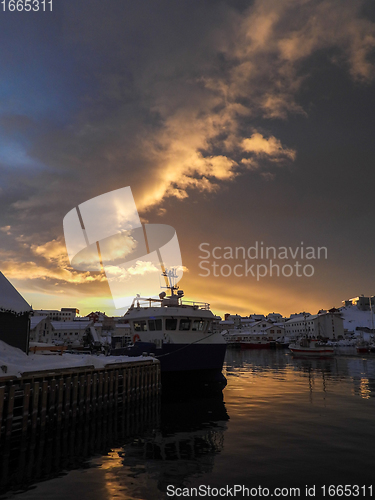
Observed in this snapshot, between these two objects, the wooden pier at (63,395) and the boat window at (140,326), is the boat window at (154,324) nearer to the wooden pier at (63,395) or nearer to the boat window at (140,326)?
the boat window at (140,326)

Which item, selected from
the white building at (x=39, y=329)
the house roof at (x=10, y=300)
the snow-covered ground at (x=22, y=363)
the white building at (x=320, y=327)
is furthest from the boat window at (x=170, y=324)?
the white building at (x=320, y=327)

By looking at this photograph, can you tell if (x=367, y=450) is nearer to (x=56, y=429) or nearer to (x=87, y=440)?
(x=87, y=440)

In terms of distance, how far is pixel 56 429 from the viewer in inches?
619

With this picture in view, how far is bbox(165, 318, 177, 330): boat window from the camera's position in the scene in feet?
101

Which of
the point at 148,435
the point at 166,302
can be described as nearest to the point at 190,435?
the point at 148,435

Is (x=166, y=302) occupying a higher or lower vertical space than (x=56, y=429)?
higher

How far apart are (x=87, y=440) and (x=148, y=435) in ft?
9.53

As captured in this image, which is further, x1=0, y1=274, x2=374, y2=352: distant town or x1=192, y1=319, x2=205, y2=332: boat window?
x1=192, y1=319, x2=205, y2=332: boat window

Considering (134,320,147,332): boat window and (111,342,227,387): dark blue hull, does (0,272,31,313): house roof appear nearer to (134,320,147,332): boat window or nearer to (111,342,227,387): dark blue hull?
(111,342,227,387): dark blue hull

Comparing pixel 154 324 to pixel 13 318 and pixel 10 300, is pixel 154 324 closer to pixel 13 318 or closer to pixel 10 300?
pixel 13 318

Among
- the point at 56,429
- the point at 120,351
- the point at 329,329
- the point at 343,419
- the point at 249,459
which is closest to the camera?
the point at 249,459

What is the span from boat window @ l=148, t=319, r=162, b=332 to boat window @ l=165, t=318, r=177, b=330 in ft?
2.21

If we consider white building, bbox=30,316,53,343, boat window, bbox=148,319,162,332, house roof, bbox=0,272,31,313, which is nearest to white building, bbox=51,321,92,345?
white building, bbox=30,316,53,343

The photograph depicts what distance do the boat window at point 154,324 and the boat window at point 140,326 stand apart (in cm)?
82
